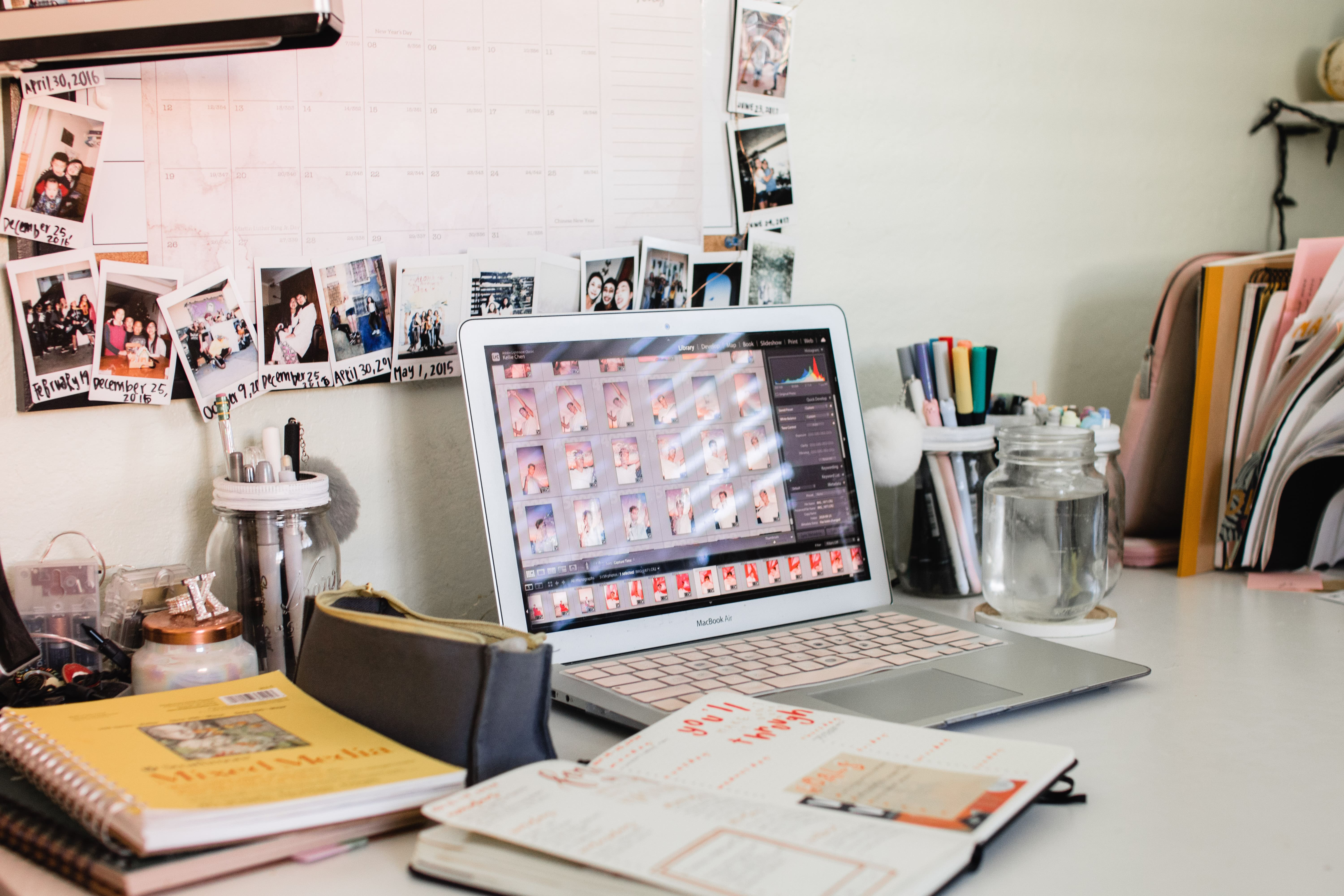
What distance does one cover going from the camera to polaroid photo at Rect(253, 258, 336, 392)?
94 cm

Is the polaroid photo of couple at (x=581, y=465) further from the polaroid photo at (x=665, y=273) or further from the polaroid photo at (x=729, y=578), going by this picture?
the polaroid photo at (x=665, y=273)

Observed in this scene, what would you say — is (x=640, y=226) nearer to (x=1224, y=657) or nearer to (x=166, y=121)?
(x=166, y=121)

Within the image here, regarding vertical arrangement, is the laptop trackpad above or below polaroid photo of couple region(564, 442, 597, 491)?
below

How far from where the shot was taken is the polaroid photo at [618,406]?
3.08 ft

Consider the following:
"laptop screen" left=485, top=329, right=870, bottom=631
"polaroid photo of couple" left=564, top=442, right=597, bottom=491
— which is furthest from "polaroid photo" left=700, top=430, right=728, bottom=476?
"polaroid photo of couple" left=564, top=442, right=597, bottom=491

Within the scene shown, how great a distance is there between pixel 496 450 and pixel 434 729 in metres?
0.31

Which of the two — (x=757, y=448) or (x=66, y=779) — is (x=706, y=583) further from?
(x=66, y=779)

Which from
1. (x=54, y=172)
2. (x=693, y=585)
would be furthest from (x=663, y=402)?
(x=54, y=172)

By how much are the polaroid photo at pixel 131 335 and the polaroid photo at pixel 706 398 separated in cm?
44

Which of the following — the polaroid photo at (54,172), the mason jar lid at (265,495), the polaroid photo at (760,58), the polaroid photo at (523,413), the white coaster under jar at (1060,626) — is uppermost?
the polaroid photo at (760,58)

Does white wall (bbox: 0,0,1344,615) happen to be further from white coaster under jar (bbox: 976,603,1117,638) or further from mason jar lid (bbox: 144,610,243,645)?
white coaster under jar (bbox: 976,603,1117,638)

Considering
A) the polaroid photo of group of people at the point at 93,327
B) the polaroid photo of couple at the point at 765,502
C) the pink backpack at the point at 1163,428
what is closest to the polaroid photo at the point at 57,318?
the polaroid photo of group of people at the point at 93,327

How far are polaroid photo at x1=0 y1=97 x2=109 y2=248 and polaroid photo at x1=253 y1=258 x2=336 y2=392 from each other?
0.14 meters

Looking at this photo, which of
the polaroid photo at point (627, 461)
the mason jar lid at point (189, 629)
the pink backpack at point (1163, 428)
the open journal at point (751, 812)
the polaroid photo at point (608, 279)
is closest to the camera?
the open journal at point (751, 812)
